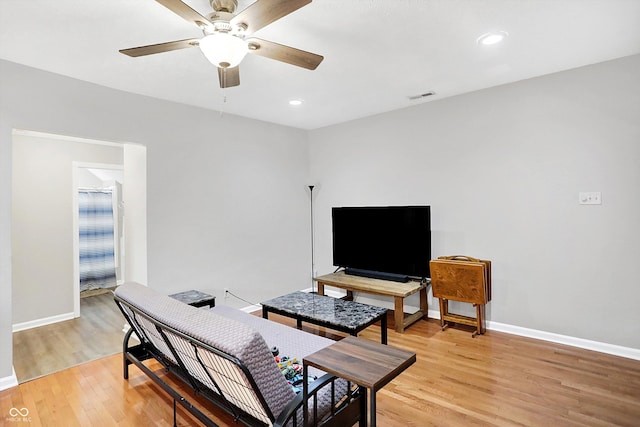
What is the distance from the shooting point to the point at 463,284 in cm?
336

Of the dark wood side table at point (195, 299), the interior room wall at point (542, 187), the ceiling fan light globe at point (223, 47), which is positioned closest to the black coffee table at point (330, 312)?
the dark wood side table at point (195, 299)

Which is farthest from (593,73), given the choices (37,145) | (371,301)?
(37,145)

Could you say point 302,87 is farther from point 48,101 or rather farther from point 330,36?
point 48,101

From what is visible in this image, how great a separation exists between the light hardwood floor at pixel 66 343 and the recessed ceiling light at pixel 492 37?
4.09m

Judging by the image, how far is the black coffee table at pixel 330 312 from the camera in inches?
109

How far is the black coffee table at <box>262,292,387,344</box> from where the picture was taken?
277cm

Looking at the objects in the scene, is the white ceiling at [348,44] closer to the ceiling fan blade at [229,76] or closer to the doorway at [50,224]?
the ceiling fan blade at [229,76]

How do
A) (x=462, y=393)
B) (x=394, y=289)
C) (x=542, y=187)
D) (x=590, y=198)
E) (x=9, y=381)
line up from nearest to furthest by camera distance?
(x=462, y=393)
(x=9, y=381)
(x=590, y=198)
(x=542, y=187)
(x=394, y=289)

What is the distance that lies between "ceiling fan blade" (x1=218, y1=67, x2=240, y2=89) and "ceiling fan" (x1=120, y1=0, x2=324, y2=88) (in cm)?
31

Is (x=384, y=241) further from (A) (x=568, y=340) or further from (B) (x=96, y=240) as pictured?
(B) (x=96, y=240)

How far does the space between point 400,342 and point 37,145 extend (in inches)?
184

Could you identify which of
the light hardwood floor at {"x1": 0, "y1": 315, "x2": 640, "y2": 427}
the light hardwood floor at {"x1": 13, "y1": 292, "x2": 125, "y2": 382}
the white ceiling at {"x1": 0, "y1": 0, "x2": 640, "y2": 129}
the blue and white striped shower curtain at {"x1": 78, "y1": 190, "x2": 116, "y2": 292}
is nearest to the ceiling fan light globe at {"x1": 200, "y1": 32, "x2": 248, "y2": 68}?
the white ceiling at {"x1": 0, "y1": 0, "x2": 640, "y2": 129}

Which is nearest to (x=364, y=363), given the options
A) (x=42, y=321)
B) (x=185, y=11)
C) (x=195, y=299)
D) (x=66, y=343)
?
(x=185, y=11)

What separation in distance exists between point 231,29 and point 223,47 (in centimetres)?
14
